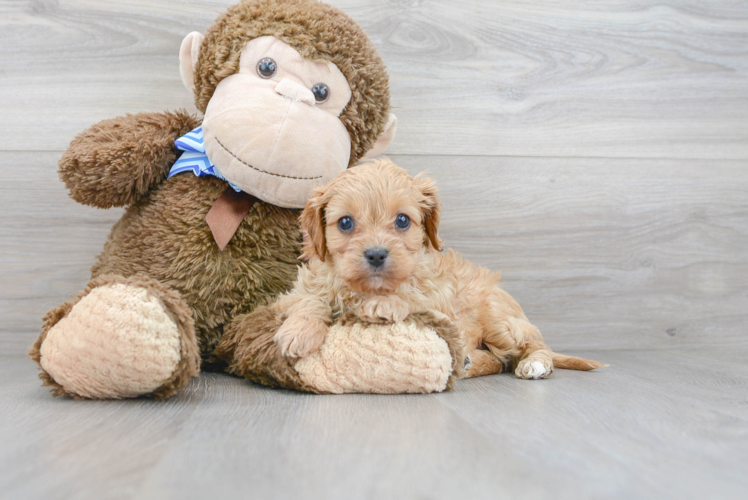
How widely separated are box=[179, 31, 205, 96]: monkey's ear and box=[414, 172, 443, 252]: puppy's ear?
0.61m

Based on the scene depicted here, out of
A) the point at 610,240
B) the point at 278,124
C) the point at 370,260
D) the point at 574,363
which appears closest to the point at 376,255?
the point at 370,260

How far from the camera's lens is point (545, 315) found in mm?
1917

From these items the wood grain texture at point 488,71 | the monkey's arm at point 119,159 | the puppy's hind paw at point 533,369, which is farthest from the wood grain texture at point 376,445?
the wood grain texture at point 488,71

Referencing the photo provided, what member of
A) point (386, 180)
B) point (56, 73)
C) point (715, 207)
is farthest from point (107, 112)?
point (715, 207)

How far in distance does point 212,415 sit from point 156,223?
0.56 metres

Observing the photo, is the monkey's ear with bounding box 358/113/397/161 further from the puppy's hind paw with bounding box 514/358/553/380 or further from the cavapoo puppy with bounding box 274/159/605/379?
the puppy's hind paw with bounding box 514/358/553/380

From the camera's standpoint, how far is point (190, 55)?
1.43m

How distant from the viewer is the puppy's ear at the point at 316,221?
3.98ft

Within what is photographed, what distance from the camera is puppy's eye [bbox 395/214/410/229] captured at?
1.20 meters

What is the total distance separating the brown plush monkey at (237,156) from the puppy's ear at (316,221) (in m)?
0.09

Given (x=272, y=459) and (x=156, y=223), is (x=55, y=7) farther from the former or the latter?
(x=272, y=459)

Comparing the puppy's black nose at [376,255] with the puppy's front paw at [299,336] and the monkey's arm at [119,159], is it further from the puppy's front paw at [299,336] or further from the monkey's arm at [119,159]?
the monkey's arm at [119,159]

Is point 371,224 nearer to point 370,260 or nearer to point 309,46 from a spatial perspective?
point 370,260

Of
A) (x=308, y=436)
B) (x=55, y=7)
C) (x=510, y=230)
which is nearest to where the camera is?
(x=308, y=436)
